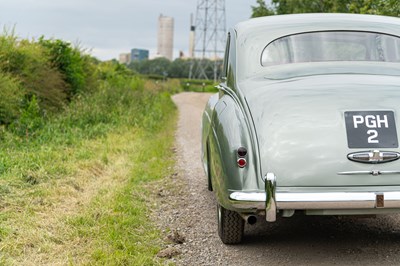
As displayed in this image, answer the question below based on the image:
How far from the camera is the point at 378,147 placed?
13.8 feet

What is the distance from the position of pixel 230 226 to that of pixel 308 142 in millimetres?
1111

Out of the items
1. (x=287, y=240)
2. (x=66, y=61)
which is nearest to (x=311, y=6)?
(x=66, y=61)

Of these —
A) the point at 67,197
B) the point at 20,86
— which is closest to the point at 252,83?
the point at 67,197

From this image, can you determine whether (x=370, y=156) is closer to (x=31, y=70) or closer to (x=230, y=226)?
(x=230, y=226)

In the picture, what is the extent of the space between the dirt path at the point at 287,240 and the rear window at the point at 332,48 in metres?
1.54

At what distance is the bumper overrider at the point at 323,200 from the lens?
13.5ft

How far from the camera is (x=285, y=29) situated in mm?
5309

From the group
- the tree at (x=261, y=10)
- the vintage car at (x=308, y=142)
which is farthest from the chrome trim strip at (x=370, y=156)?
the tree at (x=261, y=10)

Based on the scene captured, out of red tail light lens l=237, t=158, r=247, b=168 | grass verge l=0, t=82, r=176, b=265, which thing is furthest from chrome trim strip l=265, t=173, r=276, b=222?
grass verge l=0, t=82, r=176, b=265

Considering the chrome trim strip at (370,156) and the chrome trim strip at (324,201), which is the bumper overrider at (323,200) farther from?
the chrome trim strip at (370,156)

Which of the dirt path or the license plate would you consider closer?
the license plate

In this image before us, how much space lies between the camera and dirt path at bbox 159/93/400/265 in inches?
183

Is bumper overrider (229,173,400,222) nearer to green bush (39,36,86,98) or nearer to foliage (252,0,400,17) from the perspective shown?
green bush (39,36,86,98)

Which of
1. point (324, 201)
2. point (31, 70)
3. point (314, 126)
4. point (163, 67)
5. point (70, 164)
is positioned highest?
point (163, 67)
